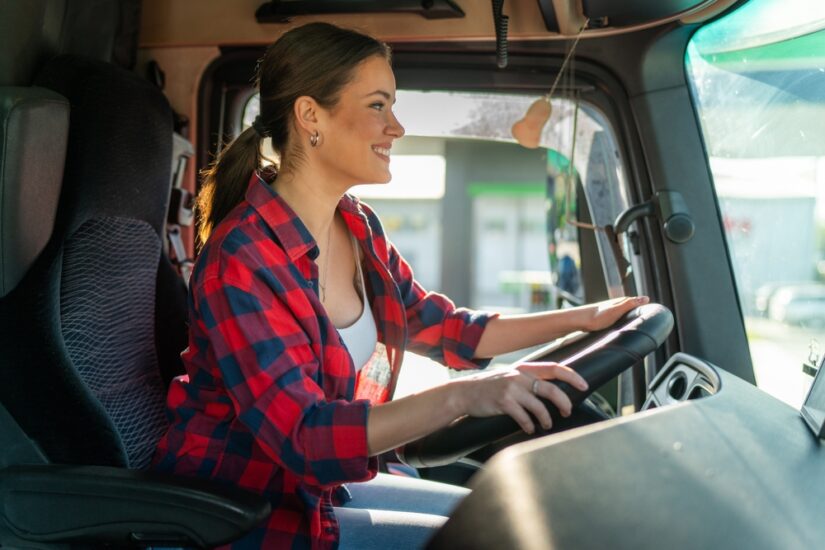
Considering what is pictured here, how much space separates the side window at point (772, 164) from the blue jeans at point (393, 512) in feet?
2.27

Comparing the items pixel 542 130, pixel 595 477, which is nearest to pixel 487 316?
pixel 542 130

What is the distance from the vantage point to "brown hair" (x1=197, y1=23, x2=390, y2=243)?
5.02 ft

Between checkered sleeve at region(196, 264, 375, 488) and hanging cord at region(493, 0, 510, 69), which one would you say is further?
hanging cord at region(493, 0, 510, 69)

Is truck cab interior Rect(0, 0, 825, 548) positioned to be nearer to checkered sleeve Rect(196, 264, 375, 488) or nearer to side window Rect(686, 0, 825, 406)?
side window Rect(686, 0, 825, 406)

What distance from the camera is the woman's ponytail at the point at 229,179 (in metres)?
1.60

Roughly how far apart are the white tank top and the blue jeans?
9.8 inches

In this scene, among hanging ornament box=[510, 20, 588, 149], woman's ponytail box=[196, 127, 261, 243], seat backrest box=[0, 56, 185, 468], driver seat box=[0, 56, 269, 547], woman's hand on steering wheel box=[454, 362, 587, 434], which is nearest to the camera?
woman's hand on steering wheel box=[454, 362, 587, 434]

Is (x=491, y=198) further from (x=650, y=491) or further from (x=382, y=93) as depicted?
(x=650, y=491)

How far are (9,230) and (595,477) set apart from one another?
99 cm

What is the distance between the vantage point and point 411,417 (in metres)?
1.18

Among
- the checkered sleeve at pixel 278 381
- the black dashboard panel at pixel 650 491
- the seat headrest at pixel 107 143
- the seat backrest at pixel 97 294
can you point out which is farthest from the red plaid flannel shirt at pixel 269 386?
the black dashboard panel at pixel 650 491

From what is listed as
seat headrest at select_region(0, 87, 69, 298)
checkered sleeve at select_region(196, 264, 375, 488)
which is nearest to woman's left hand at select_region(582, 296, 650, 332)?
checkered sleeve at select_region(196, 264, 375, 488)

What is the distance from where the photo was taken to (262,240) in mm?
1371

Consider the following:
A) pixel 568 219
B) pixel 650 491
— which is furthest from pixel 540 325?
pixel 650 491
